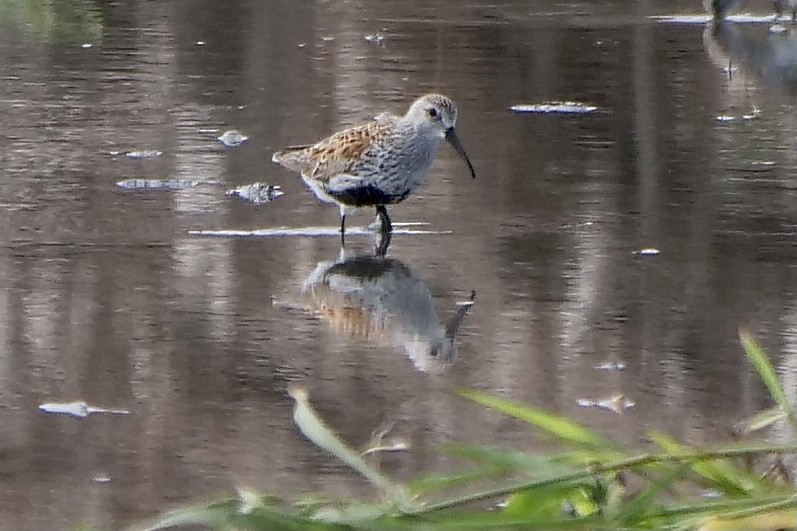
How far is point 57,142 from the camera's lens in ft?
32.0

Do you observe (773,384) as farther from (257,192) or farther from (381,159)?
(257,192)

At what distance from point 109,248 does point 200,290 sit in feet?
2.58

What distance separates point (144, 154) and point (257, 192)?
46.3 inches

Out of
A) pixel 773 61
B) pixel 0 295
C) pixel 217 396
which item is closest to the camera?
pixel 217 396

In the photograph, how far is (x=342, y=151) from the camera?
25.6 ft

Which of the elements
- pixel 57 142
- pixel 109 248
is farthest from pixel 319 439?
pixel 57 142

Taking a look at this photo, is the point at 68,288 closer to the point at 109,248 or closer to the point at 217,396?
the point at 109,248

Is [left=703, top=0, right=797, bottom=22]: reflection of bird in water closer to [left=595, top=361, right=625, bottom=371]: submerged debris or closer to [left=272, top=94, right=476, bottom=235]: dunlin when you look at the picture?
[left=272, top=94, right=476, bottom=235]: dunlin

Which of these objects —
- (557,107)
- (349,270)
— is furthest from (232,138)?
(349,270)

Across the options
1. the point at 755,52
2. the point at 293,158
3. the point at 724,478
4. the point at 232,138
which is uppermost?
the point at 724,478

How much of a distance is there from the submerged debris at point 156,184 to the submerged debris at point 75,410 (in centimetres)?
316

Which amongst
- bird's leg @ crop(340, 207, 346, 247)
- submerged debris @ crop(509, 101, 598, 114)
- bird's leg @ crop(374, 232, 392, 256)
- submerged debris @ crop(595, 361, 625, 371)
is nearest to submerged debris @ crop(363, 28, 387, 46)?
submerged debris @ crop(509, 101, 598, 114)

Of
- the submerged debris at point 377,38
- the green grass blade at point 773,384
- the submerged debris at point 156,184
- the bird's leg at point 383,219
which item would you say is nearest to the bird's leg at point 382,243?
the bird's leg at point 383,219

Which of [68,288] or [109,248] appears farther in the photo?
[109,248]
